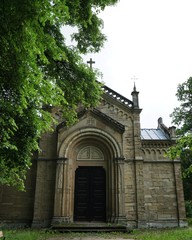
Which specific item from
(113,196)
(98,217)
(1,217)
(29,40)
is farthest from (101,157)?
(29,40)

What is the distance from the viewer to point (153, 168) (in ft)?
46.7

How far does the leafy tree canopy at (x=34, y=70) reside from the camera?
4.28 metres

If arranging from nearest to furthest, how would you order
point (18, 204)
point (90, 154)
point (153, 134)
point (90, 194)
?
point (18, 204), point (90, 194), point (90, 154), point (153, 134)

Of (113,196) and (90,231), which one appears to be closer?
(90,231)

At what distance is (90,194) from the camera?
44.4 feet

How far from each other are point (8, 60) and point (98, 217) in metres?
10.5

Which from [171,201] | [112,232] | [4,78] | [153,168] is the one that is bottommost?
[112,232]

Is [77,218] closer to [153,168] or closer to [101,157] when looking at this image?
[101,157]

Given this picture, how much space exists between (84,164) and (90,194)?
169 cm

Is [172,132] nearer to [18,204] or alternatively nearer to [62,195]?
[62,195]

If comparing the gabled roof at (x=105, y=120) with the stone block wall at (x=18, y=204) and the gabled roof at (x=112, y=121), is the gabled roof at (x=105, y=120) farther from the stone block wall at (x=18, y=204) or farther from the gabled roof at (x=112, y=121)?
the stone block wall at (x=18, y=204)

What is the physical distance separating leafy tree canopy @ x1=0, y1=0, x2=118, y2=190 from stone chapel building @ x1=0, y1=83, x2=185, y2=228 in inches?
158

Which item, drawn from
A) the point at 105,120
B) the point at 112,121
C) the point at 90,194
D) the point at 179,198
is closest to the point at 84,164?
the point at 90,194

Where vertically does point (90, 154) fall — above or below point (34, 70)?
below
